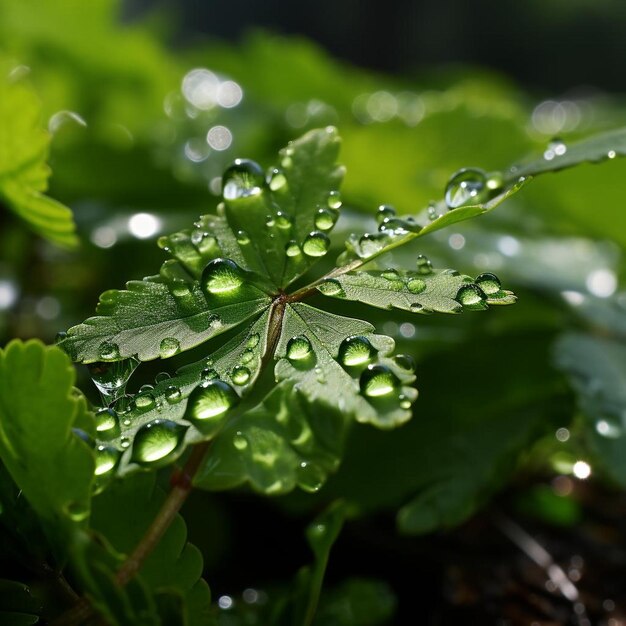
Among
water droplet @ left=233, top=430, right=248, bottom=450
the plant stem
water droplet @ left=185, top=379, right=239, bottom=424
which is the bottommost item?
the plant stem

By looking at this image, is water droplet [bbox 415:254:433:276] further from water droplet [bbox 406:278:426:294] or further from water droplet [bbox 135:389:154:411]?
water droplet [bbox 135:389:154:411]

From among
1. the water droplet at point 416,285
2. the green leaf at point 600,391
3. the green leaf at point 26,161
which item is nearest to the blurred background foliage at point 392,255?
the green leaf at point 600,391

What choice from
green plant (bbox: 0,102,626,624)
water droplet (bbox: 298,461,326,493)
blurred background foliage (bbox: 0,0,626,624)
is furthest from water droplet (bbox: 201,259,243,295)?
blurred background foliage (bbox: 0,0,626,624)

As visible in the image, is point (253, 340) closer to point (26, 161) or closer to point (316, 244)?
point (316, 244)

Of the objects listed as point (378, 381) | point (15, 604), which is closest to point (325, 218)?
point (378, 381)

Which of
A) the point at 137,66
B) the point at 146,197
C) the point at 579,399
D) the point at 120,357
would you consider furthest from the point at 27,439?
the point at 137,66

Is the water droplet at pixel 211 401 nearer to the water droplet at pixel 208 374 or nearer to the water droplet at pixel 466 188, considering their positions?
the water droplet at pixel 208 374
